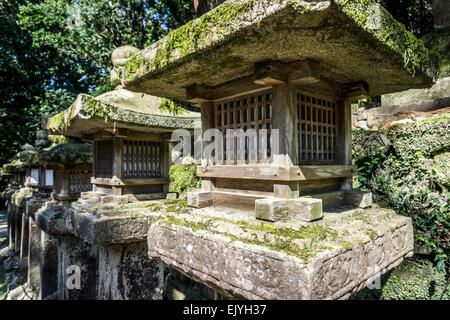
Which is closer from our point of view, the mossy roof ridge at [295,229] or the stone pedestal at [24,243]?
the mossy roof ridge at [295,229]

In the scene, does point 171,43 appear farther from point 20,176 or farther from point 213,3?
point 20,176

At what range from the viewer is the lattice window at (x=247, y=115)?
7.99ft

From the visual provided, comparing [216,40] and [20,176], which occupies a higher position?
[216,40]

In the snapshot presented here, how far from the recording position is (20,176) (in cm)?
1298

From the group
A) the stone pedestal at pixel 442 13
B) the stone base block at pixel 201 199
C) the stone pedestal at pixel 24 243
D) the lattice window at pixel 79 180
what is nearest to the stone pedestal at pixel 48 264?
the lattice window at pixel 79 180

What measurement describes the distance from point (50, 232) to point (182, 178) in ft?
11.6

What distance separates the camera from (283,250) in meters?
1.70

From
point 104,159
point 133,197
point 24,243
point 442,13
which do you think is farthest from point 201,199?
point 24,243

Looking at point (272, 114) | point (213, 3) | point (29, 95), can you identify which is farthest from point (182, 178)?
point (29, 95)

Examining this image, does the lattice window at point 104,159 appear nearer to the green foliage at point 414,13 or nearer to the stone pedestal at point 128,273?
the stone pedestal at point 128,273

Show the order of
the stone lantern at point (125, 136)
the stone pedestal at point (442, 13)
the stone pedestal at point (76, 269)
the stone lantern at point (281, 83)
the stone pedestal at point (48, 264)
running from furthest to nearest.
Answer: the stone pedestal at point (48, 264), the stone pedestal at point (442, 13), the stone pedestal at point (76, 269), the stone lantern at point (125, 136), the stone lantern at point (281, 83)

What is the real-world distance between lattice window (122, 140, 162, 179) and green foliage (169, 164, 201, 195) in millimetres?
2912

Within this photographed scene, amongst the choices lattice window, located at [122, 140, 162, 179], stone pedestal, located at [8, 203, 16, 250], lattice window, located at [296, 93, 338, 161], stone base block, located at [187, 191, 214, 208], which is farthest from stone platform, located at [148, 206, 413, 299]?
stone pedestal, located at [8, 203, 16, 250]

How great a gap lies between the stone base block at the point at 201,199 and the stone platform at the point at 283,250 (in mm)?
134
